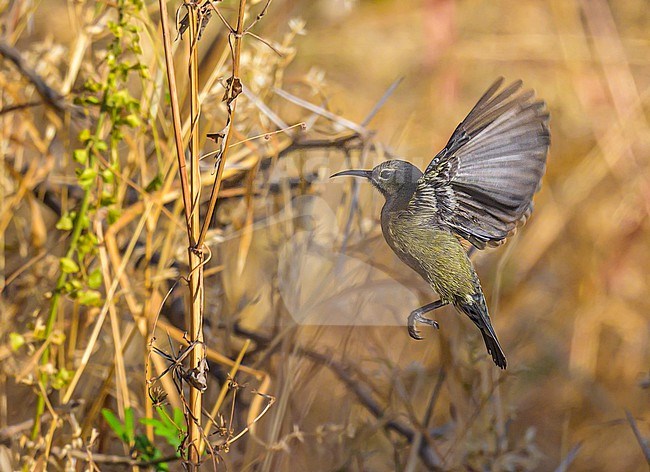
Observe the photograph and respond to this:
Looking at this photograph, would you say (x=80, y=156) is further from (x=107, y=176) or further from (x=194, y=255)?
(x=194, y=255)

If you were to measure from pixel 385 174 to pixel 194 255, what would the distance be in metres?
0.16

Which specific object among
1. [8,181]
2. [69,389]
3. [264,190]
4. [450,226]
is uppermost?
[450,226]

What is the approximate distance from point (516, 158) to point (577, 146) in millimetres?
2055

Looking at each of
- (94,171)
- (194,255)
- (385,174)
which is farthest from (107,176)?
(385,174)

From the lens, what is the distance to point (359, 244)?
115 cm

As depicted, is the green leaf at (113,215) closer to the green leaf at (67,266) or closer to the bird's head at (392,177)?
the green leaf at (67,266)

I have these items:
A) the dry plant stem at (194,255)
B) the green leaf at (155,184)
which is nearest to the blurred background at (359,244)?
the green leaf at (155,184)

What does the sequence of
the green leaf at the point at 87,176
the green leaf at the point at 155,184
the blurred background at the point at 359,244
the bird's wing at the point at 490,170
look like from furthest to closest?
the blurred background at the point at 359,244 < the green leaf at the point at 155,184 < the green leaf at the point at 87,176 < the bird's wing at the point at 490,170

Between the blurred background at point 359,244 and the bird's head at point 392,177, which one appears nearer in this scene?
the bird's head at point 392,177

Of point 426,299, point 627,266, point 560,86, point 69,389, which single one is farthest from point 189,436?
point 560,86

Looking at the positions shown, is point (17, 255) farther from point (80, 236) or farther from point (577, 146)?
point (577, 146)

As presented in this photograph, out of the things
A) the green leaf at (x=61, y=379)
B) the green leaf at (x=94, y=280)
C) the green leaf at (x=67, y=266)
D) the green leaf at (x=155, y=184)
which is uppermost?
the green leaf at (x=155, y=184)

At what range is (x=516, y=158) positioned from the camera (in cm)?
47

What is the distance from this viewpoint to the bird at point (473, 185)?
0.46m
